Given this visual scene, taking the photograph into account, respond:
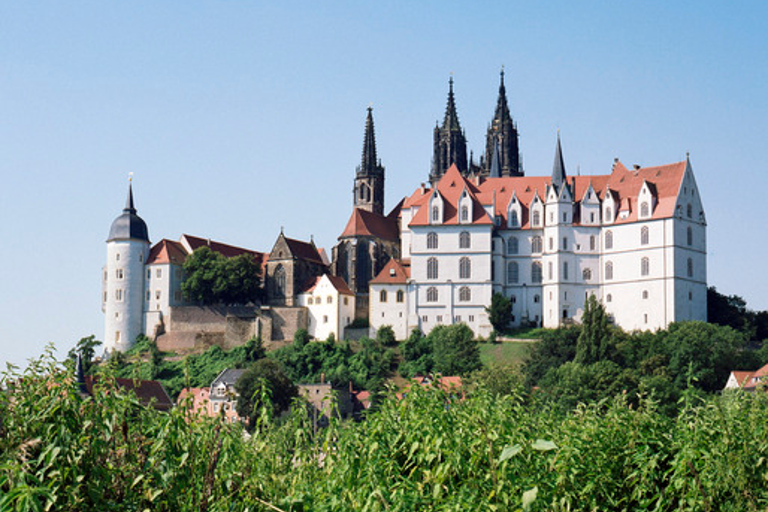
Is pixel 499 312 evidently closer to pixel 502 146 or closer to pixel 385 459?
pixel 502 146

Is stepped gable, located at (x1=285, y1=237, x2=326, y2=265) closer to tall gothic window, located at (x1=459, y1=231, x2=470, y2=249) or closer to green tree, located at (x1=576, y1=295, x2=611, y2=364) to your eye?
tall gothic window, located at (x1=459, y1=231, x2=470, y2=249)

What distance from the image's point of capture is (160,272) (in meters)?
93.0

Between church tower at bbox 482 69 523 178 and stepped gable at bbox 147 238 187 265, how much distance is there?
3326cm

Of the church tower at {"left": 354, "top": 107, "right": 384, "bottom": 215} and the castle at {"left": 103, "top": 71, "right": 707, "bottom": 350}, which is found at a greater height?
the church tower at {"left": 354, "top": 107, "right": 384, "bottom": 215}

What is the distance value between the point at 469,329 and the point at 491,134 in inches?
1452

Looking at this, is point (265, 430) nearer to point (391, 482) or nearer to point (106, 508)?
point (391, 482)

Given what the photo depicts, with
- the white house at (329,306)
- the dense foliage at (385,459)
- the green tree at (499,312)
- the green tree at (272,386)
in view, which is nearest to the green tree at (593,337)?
the green tree at (499,312)

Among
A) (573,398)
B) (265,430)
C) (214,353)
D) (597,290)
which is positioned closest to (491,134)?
(597,290)

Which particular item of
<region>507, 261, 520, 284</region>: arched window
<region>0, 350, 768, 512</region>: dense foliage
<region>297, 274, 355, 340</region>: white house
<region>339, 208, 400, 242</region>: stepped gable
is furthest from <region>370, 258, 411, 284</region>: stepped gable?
<region>0, 350, 768, 512</region>: dense foliage

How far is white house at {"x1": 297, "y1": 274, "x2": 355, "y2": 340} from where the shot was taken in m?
87.8

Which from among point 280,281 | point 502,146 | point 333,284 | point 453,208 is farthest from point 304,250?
point 502,146

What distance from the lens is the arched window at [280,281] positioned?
3625 inches

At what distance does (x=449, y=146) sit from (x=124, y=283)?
3662cm

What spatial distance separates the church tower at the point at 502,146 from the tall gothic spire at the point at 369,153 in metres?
12.8
